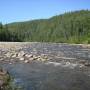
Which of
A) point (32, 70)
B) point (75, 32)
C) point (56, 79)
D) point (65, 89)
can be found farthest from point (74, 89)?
point (75, 32)

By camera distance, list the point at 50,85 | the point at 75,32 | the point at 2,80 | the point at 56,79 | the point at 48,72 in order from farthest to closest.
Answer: the point at 75,32 < the point at 48,72 < the point at 56,79 < the point at 50,85 < the point at 2,80

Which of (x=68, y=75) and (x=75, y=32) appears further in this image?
(x=75, y=32)

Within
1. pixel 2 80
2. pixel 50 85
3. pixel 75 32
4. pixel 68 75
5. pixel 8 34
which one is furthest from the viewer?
pixel 75 32

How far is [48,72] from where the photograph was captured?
26312mm

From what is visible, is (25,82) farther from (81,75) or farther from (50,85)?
(81,75)

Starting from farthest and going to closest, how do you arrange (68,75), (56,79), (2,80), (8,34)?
(8,34), (68,75), (56,79), (2,80)

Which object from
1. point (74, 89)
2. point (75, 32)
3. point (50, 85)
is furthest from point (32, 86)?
point (75, 32)

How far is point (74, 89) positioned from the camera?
61.2 feet

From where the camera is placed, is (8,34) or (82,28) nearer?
(8,34)

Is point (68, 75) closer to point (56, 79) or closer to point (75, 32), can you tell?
point (56, 79)

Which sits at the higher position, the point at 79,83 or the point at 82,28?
the point at 82,28

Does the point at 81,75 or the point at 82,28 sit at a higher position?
the point at 82,28

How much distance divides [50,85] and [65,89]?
156 centimetres

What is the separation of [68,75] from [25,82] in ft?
18.1
